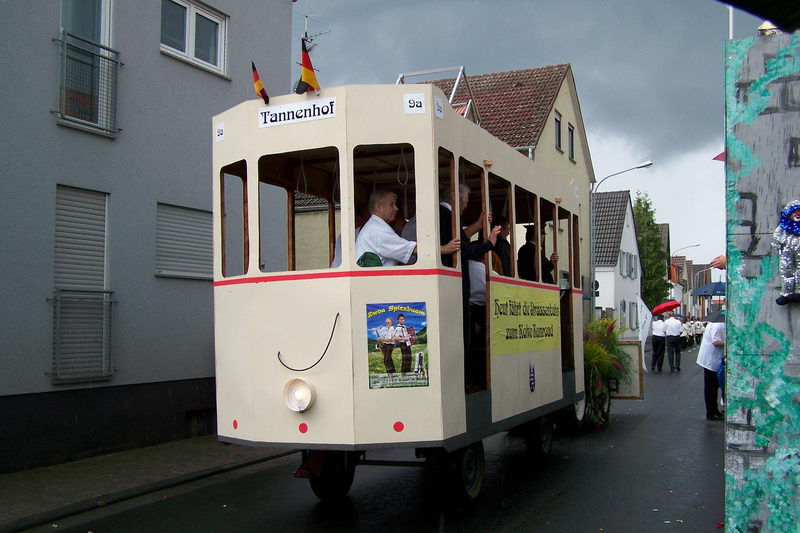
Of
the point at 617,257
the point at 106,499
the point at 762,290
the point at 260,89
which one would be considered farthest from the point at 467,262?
the point at 617,257

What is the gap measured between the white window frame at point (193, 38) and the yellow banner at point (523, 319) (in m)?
6.44

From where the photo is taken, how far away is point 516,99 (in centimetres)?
2847

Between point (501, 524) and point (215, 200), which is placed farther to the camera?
point (215, 200)

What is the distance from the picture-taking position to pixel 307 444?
19.5 ft

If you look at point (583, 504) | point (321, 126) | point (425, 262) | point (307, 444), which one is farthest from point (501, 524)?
point (321, 126)

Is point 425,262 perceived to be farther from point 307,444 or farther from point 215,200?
point 215,200

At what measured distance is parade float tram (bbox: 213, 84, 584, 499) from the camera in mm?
5852

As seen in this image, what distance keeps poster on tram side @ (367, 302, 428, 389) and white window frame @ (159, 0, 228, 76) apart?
731 centimetres

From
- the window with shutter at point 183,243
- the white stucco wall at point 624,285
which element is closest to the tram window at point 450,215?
the window with shutter at point 183,243

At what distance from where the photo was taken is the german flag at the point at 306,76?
19.5ft

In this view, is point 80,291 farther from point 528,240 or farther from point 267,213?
point 528,240

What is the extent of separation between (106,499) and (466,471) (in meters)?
3.39

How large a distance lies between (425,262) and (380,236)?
0.44m

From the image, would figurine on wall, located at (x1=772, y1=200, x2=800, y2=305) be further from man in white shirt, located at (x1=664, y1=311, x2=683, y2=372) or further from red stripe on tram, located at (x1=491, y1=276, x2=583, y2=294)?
man in white shirt, located at (x1=664, y1=311, x2=683, y2=372)
